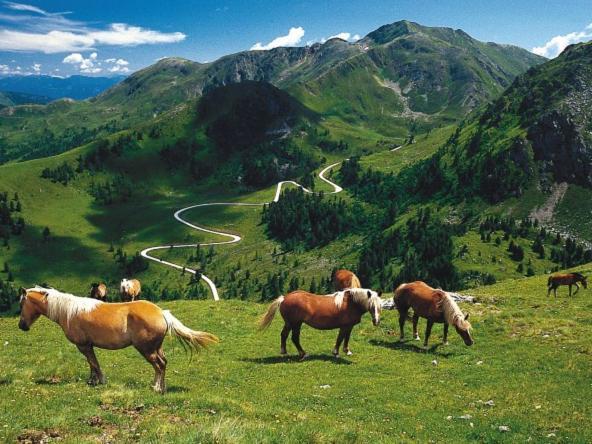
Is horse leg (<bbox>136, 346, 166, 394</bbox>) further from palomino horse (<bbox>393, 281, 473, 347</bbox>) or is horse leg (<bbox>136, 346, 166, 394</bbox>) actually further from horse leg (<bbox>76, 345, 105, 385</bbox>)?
palomino horse (<bbox>393, 281, 473, 347</bbox>)

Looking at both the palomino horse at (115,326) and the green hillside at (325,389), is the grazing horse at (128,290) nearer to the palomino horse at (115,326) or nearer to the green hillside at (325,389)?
the green hillside at (325,389)

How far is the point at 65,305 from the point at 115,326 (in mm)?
2721

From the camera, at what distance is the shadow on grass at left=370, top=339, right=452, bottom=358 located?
1161 inches

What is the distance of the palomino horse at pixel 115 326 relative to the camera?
1833 centimetres

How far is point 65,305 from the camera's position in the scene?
1920 cm

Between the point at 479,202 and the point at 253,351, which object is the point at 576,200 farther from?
the point at 253,351

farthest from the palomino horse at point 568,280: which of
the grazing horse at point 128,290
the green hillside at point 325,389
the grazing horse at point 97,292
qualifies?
the grazing horse at point 97,292

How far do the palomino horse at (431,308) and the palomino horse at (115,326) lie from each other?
17.0m

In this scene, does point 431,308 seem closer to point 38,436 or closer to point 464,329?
point 464,329

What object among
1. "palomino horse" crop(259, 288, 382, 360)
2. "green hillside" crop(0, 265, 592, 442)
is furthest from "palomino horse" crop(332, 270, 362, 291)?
"palomino horse" crop(259, 288, 382, 360)

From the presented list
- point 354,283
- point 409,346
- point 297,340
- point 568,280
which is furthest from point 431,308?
point 568,280

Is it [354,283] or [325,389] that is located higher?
[354,283]

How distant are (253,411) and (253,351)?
518 inches

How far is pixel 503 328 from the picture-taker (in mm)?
32562
